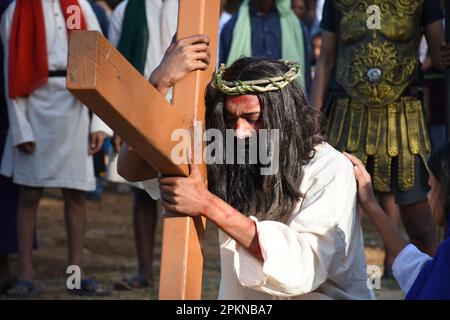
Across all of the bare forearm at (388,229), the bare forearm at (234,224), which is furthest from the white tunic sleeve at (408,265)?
the bare forearm at (234,224)

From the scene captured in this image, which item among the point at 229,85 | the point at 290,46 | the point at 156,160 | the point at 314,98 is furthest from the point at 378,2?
the point at 156,160

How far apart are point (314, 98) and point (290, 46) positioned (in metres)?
1.72

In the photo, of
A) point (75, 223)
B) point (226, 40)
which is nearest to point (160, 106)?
point (75, 223)

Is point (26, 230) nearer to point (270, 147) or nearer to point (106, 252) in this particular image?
point (106, 252)

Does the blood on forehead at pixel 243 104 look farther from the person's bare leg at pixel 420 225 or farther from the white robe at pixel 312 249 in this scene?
the person's bare leg at pixel 420 225

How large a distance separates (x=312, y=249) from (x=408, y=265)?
0.33 meters

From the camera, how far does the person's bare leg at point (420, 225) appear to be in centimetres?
598

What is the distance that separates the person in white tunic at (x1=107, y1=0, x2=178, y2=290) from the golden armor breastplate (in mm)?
1441

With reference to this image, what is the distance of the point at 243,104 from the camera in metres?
3.66

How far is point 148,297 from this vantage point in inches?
265

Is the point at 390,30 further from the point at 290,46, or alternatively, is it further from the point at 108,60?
the point at 108,60

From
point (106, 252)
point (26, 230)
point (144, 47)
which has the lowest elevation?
point (106, 252)

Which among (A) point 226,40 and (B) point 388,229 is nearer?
(B) point 388,229

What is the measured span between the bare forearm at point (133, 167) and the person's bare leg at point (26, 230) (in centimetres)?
342
